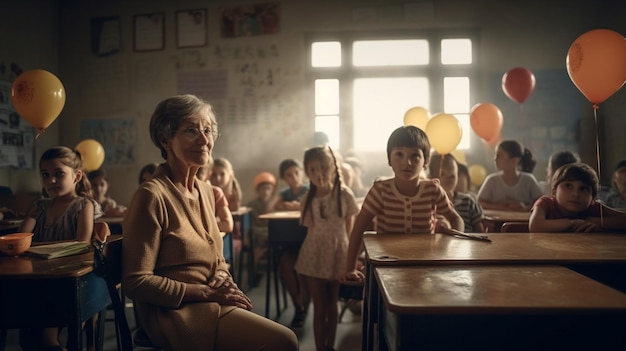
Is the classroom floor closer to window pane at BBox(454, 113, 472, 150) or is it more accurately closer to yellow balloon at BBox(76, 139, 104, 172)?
yellow balloon at BBox(76, 139, 104, 172)

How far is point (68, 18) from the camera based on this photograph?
5.82 metres

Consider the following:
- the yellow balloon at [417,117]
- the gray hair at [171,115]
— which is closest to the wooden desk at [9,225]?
the gray hair at [171,115]

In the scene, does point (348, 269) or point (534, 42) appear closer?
point (348, 269)

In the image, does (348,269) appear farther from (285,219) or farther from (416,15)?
(416,15)

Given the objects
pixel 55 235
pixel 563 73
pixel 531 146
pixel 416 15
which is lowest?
pixel 55 235

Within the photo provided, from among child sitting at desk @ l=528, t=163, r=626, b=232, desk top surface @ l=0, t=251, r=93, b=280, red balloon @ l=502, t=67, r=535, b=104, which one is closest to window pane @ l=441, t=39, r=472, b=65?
red balloon @ l=502, t=67, r=535, b=104

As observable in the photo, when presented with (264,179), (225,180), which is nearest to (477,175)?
(264,179)

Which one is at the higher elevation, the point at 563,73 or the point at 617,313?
the point at 563,73

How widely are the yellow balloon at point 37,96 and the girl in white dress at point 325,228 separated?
190cm

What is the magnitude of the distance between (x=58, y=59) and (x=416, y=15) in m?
4.58

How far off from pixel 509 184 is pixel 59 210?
3.25 meters

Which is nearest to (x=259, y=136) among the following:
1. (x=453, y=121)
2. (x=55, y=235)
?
(x=453, y=121)

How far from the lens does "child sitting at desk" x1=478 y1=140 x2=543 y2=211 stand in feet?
12.0

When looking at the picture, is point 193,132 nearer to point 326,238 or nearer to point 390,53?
point 326,238
